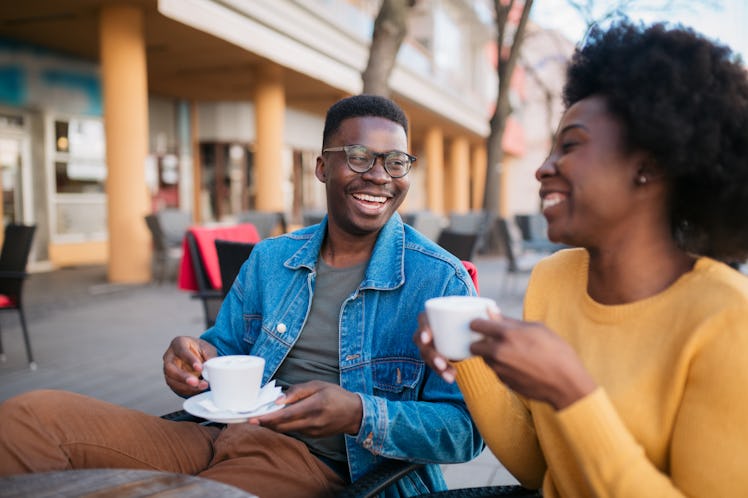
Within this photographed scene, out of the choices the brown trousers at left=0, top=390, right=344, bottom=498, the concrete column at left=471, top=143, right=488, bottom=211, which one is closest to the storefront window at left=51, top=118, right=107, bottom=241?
the brown trousers at left=0, top=390, right=344, bottom=498

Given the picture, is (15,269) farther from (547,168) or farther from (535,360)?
(535,360)

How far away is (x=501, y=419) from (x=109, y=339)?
5.63m

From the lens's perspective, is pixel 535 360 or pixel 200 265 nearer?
pixel 535 360

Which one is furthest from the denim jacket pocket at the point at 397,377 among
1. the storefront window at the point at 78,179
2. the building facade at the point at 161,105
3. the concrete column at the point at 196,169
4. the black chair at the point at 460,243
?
the concrete column at the point at 196,169

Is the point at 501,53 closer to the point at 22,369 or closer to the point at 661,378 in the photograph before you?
the point at 22,369

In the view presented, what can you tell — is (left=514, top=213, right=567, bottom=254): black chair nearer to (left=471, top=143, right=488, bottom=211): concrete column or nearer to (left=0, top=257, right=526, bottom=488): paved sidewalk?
(left=0, top=257, right=526, bottom=488): paved sidewalk

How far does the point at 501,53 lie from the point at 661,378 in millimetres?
13348

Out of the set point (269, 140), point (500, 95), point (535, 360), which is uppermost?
point (500, 95)

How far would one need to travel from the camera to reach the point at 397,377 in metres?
1.79

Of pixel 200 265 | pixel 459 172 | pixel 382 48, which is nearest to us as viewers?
pixel 200 265

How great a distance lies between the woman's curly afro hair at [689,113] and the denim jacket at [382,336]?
682mm

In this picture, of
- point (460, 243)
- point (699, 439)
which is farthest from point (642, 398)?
point (460, 243)

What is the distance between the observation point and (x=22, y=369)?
514cm

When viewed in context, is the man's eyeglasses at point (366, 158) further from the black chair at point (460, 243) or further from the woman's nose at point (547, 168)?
the black chair at point (460, 243)
